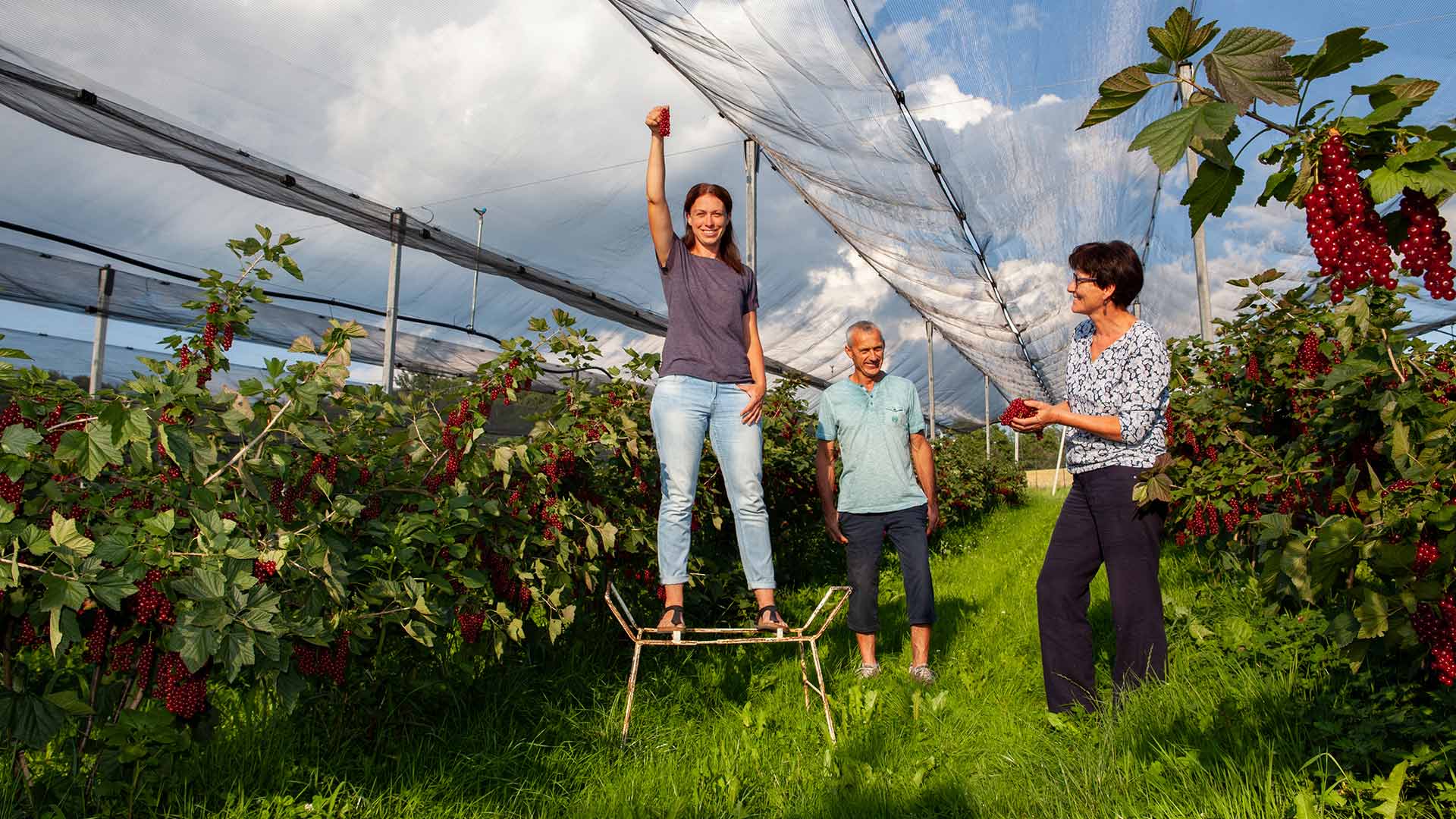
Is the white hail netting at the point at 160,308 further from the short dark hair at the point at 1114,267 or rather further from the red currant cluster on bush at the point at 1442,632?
the red currant cluster on bush at the point at 1442,632

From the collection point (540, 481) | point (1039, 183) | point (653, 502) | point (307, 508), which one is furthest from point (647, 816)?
point (1039, 183)

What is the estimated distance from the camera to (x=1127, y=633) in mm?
2787

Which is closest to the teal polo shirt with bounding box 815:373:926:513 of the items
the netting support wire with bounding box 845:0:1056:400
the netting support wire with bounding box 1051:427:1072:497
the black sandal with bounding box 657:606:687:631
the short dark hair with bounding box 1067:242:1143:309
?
the short dark hair with bounding box 1067:242:1143:309

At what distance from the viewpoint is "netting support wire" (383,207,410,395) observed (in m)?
4.60

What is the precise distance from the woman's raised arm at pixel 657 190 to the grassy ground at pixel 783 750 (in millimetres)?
1603

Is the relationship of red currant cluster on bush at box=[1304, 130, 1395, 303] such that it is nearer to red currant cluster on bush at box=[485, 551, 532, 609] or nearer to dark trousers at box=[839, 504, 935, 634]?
red currant cluster on bush at box=[485, 551, 532, 609]

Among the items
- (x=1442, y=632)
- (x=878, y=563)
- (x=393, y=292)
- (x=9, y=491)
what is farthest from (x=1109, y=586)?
(x=393, y=292)

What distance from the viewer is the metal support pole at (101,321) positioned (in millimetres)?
5520

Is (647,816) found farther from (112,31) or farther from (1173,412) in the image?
(112,31)

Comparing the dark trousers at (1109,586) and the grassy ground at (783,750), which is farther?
the dark trousers at (1109,586)

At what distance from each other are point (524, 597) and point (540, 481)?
1.21 ft

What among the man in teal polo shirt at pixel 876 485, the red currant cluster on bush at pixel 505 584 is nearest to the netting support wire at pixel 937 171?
the man in teal polo shirt at pixel 876 485

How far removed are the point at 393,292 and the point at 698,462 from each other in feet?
9.43

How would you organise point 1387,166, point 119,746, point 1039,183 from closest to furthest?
1. point 1387,166
2. point 119,746
3. point 1039,183
